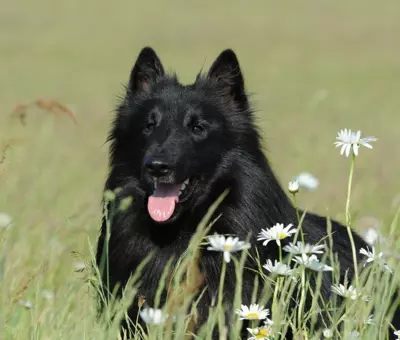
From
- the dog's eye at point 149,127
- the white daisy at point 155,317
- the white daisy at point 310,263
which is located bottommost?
the white daisy at point 155,317

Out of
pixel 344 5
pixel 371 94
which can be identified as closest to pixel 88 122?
pixel 371 94

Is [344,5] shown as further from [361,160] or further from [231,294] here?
[231,294]

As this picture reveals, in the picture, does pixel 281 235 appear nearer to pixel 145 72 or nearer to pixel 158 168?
pixel 158 168

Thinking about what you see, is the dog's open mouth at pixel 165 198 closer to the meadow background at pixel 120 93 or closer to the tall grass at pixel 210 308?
the meadow background at pixel 120 93

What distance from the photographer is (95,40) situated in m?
37.0

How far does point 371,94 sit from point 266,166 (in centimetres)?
1923

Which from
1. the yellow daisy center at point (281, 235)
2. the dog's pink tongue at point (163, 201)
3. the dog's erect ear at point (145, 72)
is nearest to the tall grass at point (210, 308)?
the yellow daisy center at point (281, 235)

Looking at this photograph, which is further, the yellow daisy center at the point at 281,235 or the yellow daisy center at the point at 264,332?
the yellow daisy center at the point at 281,235

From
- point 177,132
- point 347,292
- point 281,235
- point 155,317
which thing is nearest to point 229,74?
point 177,132

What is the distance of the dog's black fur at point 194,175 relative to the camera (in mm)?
5191

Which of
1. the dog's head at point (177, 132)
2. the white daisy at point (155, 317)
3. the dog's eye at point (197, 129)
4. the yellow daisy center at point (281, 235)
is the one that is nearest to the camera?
the white daisy at point (155, 317)

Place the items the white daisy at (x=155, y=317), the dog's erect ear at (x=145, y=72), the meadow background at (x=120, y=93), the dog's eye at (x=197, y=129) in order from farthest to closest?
the dog's erect ear at (x=145, y=72)
the meadow background at (x=120, y=93)
the dog's eye at (x=197, y=129)
the white daisy at (x=155, y=317)

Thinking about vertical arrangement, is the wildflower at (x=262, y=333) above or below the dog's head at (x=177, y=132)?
below

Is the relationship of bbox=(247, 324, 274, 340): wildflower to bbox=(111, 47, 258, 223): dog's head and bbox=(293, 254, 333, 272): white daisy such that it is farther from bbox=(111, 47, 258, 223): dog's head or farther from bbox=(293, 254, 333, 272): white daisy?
bbox=(111, 47, 258, 223): dog's head
